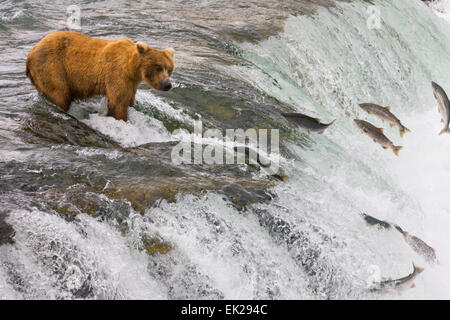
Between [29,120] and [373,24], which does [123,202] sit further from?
[373,24]

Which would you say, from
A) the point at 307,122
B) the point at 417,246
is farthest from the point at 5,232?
the point at 417,246

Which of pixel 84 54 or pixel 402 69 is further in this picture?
pixel 402 69

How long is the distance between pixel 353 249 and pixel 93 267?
178 centimetres

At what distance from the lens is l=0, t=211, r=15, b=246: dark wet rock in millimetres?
2951

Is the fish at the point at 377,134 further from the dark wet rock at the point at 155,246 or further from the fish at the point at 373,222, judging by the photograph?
the dark wet rock at the point at 155,246

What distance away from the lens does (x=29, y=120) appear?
426cm

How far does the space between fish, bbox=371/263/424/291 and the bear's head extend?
2.17 metres

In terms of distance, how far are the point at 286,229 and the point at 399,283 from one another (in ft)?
3.12

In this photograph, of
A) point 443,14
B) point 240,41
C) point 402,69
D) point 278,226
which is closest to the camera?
point 278,226

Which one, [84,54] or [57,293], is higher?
[84,54]

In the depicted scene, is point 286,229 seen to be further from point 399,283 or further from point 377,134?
point 377,134

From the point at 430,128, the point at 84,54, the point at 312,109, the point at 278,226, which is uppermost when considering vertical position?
the point at 84,54

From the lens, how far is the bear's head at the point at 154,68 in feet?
14.2

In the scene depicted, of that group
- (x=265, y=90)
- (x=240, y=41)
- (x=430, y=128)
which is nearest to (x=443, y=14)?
(x=430, y=128)
